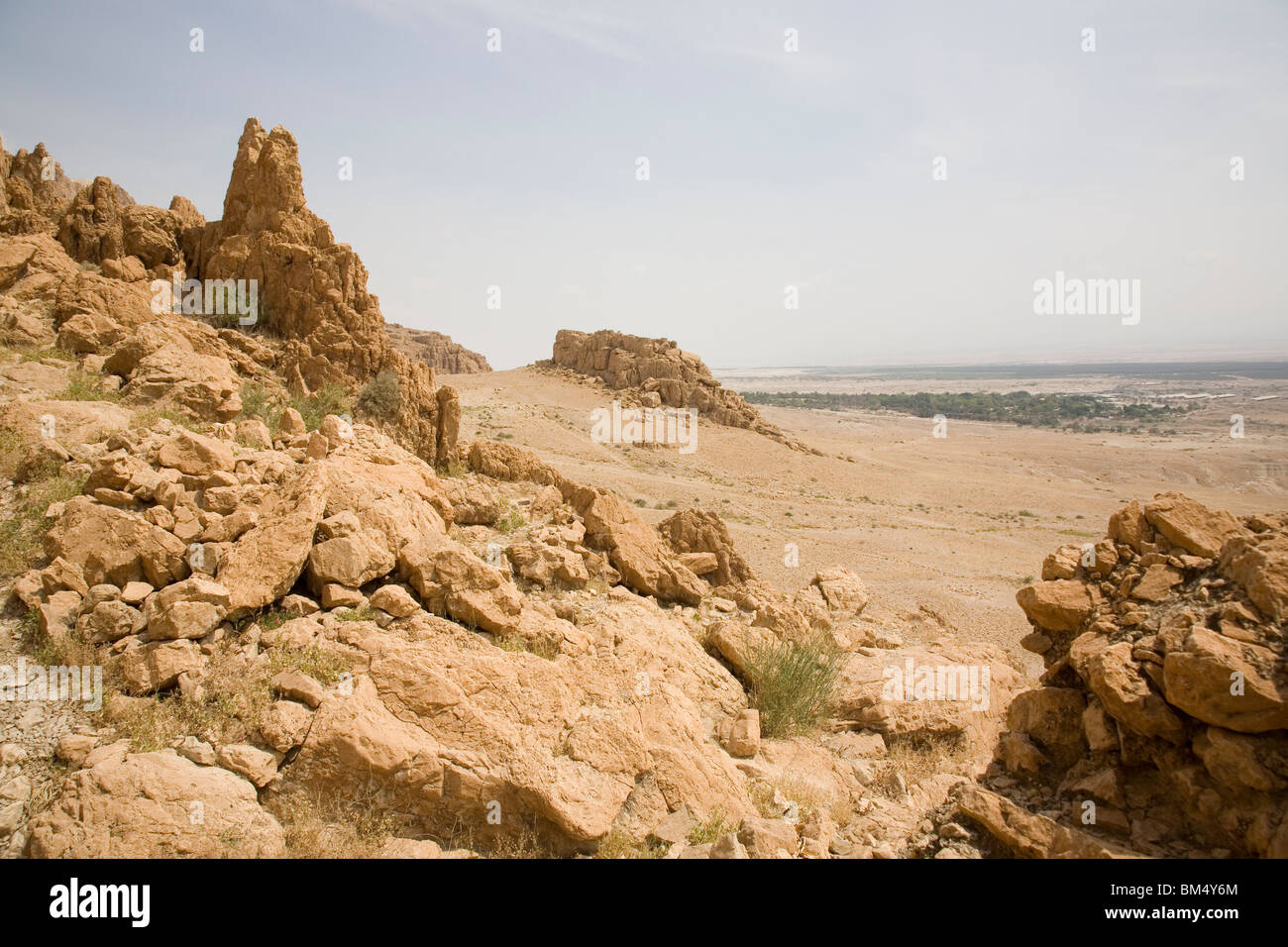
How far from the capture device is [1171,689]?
173 inches

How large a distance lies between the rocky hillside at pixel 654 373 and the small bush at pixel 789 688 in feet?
104

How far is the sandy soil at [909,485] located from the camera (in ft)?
63.9

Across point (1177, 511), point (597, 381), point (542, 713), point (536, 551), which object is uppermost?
point (597, 381)

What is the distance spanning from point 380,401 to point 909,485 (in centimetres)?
2882

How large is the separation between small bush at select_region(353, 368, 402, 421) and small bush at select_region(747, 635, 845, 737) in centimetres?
904

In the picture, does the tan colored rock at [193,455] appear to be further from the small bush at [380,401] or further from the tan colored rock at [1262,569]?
the tan colored rock at [1262,569]

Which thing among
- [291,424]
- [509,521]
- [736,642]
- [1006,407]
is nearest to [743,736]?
Answer: [736,642]

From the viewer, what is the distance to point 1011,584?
19188 mm

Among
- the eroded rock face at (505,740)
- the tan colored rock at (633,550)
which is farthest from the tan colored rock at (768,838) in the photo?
the tan colored rock at (633,550)

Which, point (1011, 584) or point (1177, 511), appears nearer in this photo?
point (1177, 511)
